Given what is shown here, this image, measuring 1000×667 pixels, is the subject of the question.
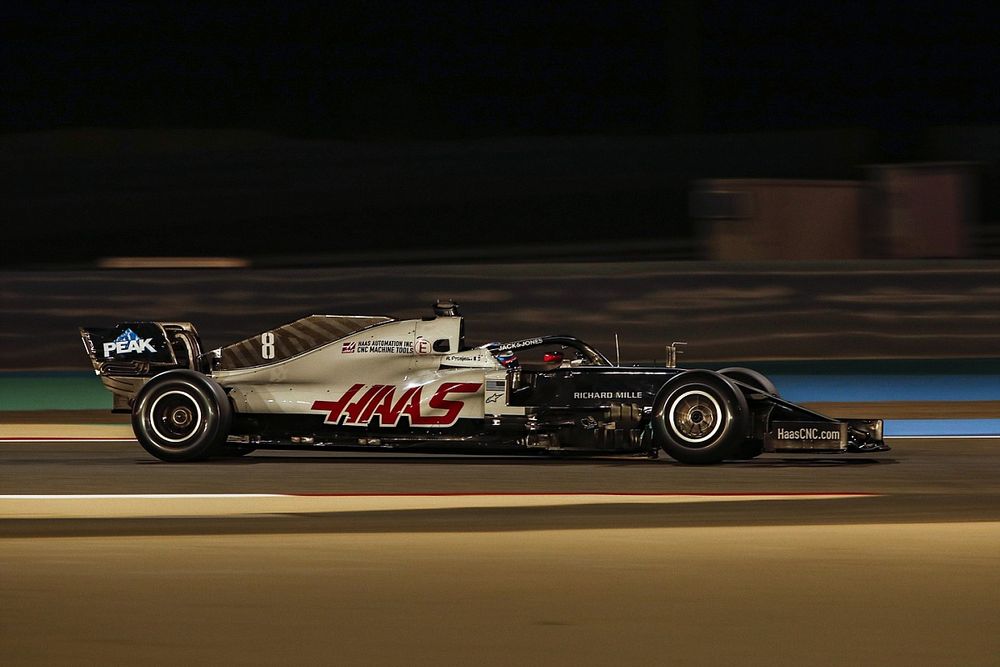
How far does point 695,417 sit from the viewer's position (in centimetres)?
973

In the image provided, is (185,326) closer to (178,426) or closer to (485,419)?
(178,426)

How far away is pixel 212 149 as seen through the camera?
2191 centimetres

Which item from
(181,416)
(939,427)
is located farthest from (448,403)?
(939,427)

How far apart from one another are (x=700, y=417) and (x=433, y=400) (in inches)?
66.1

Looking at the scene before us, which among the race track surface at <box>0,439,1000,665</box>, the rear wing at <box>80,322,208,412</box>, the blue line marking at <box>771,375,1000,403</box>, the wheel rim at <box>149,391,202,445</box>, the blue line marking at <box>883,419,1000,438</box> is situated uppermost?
the blue line marking at <box>771,375,1000,403</box>

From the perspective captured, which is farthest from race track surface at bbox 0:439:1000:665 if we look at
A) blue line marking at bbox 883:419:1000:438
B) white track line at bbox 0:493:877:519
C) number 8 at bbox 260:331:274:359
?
blue line marking at bbox 883:419:1000:438

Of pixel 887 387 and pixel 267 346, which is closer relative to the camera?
pixel 267 346

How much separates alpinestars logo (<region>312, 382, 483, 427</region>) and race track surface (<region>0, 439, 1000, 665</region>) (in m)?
0.32

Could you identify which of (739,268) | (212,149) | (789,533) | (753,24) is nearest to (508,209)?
(212,149)

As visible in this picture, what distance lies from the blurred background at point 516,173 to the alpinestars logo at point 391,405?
5894 millimetres

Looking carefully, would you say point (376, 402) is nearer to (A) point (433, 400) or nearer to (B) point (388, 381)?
(B) point (388, 381)

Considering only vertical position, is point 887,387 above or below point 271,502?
above

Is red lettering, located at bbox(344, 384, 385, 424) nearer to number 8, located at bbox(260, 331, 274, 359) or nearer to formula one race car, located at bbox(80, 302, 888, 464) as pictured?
formula one race car, located at bbox(80, 302, 888, 464)

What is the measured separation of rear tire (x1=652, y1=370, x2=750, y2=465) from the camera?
380 inches
